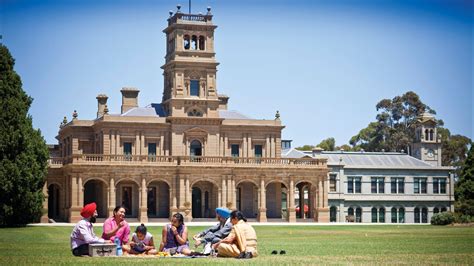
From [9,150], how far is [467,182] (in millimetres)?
30438

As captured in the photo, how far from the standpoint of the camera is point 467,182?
63.9 metres

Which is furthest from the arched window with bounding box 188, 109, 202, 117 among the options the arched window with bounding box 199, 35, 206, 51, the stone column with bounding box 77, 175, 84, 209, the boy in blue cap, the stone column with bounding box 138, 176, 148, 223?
the boy in blue cap

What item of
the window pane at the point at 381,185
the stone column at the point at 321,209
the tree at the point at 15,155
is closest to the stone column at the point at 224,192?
the stone column at the point at 321,209

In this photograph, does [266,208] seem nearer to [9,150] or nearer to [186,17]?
[186,17]

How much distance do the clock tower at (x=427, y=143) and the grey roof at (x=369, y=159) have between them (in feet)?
15.3

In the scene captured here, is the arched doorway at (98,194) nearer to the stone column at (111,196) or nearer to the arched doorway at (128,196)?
the arched doorway at (128,196)

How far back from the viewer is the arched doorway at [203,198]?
75.6 metres

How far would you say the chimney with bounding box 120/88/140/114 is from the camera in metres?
80.1

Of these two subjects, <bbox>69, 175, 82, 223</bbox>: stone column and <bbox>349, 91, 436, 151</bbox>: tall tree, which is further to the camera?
<bbox>349, 91, 436, 151</bbox>: tall tree

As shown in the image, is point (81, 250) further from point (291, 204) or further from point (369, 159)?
point (369, 159)

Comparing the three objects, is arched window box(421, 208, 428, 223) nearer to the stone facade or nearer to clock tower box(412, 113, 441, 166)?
clock tower box(412, 113, 441, 166)

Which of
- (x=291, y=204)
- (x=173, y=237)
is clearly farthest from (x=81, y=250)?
(x=291, y=204)

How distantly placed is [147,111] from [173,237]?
172 ft

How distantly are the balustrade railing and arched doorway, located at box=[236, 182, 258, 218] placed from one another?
2.75m
